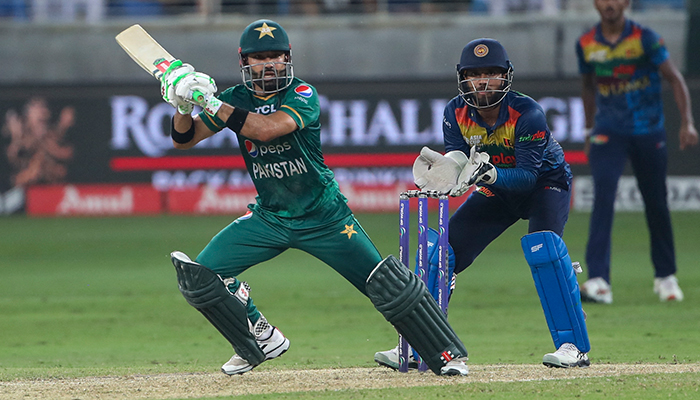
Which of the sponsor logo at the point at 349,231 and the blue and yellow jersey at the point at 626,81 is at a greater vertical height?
the blue and yellow jersey at the point at 626,81

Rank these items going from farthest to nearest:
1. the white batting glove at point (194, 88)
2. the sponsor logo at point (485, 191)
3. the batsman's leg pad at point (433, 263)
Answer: the sponsor logo at point (485, 191) < the batsman's leg pad at point (433, 263) < the white batting glove at point (194, 88)

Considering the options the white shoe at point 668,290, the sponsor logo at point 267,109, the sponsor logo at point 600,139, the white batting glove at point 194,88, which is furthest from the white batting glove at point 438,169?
the white shoe at point 668,290

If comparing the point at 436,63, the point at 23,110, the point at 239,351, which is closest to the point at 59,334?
the point at 239,351

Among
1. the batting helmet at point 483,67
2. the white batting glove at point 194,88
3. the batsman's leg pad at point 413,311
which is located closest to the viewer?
the white batting glove at point 194,88

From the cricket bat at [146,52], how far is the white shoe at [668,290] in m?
4.52

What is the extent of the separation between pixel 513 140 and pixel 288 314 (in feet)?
9.67

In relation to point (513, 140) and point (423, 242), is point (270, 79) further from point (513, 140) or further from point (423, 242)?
point (513, 140)

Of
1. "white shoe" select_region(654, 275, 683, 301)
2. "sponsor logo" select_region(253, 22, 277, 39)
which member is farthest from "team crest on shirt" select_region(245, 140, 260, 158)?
"white shoe" select_region(654, 275, 683, 301)

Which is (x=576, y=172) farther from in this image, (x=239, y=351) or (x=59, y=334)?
(x=239, y=351)

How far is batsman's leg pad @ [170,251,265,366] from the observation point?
4.43m

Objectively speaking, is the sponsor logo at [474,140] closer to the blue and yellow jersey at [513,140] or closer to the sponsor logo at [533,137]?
the blue and yellow jersey at [513,140]

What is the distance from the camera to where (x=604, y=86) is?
750 centimetres

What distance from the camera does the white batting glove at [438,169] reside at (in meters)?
4.64

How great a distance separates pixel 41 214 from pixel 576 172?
27.6 feet
